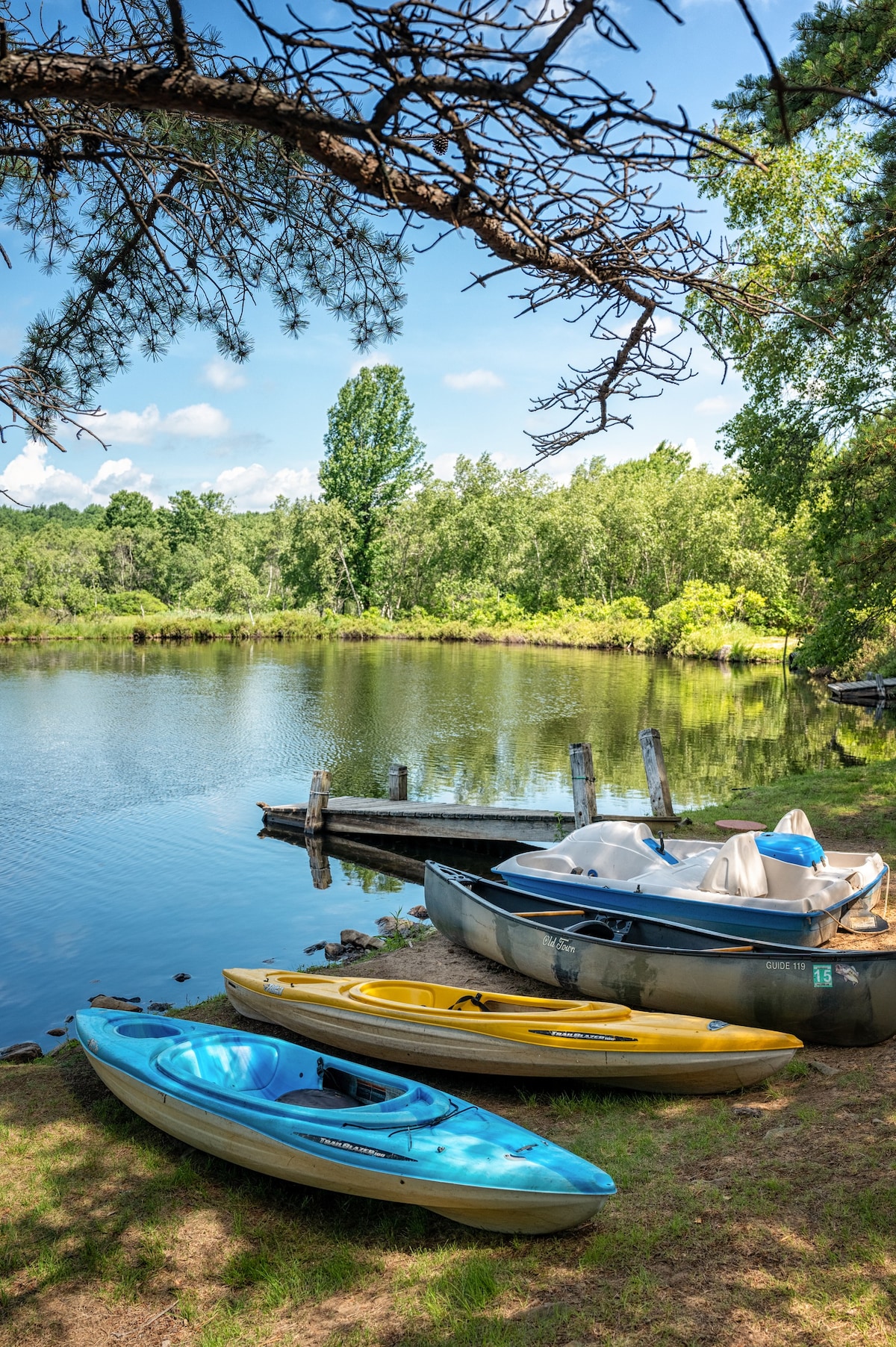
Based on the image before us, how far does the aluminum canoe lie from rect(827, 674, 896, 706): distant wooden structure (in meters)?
22.0

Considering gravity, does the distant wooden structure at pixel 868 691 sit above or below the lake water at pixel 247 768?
above

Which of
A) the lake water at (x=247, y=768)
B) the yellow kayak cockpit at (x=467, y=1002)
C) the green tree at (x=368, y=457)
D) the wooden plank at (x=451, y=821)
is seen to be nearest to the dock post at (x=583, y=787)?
the wooden plank at (x=451, y=821)

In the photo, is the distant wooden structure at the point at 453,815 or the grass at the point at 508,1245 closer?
the grass at the point at 508,1245

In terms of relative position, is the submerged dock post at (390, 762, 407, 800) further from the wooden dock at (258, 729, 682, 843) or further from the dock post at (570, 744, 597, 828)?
the dock post at (570, 744, 597, 828)

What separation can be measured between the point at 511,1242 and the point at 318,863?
28.4 feet

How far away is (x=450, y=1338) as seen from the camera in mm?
3229

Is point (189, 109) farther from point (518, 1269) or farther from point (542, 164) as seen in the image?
point (518, 1269)

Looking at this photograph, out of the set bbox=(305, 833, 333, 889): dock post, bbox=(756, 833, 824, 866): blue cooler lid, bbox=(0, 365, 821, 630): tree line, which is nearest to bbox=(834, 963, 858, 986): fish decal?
bbox=(756, 833, 824, 866): blue cooler lid

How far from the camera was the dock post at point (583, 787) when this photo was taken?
437 inches

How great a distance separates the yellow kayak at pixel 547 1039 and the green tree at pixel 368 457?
179 feet

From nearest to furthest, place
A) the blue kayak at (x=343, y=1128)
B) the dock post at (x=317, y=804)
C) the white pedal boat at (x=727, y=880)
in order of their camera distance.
→ 1. the blue kayak at (x=343, y=1128)
2. the white pedal boat at (x=727, y=880)
3. the dock post at (x=317, y=804)

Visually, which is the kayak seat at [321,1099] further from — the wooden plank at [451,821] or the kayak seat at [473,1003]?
the wooden plank at [451,821]

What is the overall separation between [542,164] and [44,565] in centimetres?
6165

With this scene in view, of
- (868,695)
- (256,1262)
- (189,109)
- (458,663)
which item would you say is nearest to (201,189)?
(189,109)
